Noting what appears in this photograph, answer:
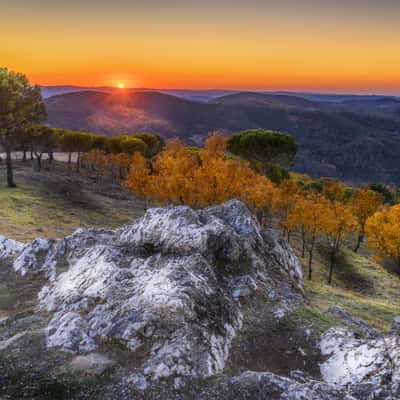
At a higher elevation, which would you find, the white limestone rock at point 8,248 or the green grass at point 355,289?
the white limestone rock at point 8,248

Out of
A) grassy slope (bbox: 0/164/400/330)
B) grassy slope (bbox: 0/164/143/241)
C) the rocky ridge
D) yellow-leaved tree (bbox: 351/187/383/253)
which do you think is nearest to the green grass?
grassy slope (bbox: 0/164/400/330)

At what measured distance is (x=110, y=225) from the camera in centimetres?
5275

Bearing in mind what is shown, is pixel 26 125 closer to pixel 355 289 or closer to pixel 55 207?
pixel 55 207

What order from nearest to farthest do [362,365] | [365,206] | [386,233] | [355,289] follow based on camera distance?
1. [362,365]
2. [386,233]
3. [355,289]
4. [365,206]

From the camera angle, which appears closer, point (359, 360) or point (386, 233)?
point (359, 360)

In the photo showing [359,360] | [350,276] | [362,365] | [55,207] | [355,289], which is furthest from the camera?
[55,207]

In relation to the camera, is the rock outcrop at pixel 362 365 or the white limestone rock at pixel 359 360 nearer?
the rock outcrop at pixel 362 365

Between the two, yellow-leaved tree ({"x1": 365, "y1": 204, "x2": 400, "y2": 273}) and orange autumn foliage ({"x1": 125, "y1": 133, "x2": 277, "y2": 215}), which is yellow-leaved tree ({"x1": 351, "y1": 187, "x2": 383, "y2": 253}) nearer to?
yellow-leaved tree ({"x1": 365, "y1": 204, "x2": 400, "y2": 273})

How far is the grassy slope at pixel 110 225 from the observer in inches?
1240

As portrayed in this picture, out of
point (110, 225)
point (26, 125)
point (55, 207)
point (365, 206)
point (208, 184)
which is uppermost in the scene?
point (26, 125)

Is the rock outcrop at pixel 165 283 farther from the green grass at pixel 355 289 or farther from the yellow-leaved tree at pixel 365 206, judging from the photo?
the yellow-leaved tree at pixel 365 206

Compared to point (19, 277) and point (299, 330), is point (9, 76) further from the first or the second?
point (299, 330)

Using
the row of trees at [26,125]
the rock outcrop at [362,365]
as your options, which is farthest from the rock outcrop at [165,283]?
the row of trees at [26,125]

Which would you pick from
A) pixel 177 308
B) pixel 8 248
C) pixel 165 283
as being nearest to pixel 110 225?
pixel 8 248
